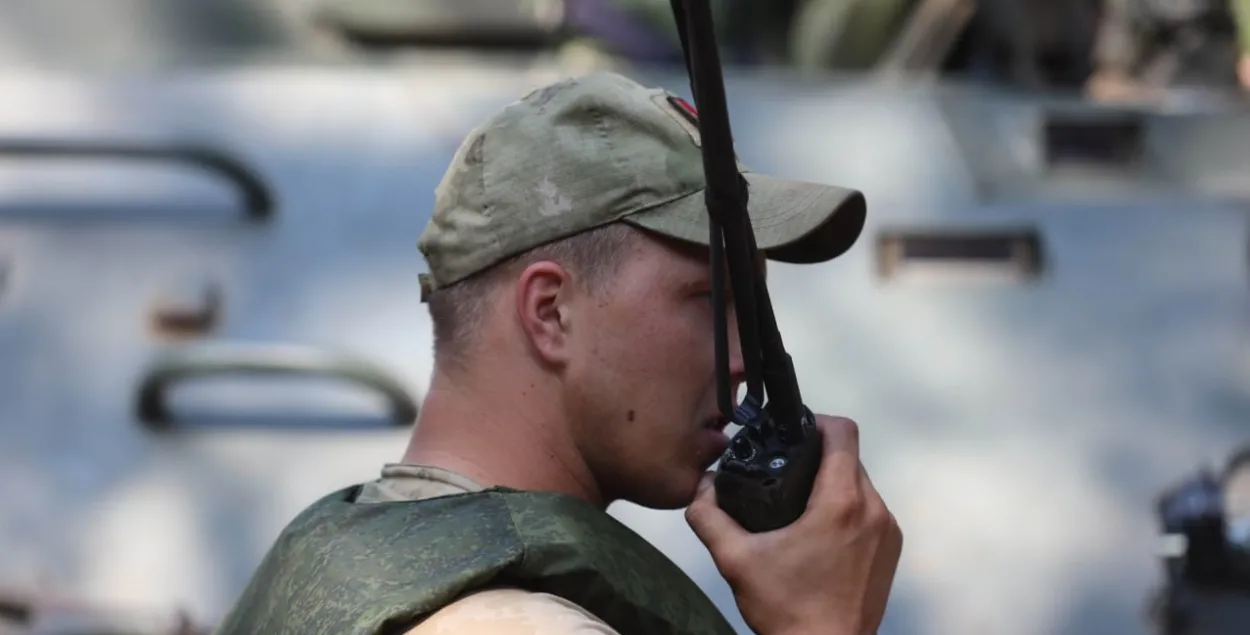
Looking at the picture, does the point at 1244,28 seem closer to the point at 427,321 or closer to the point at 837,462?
the point at 427,321

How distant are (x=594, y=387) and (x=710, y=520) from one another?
0.13 meters

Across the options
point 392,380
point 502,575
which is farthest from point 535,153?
point 392,380

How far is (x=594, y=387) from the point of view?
1.01 metres

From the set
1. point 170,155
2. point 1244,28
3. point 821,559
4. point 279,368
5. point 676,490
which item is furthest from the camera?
point 1244,28

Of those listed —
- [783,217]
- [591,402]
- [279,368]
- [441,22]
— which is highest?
[441,22]

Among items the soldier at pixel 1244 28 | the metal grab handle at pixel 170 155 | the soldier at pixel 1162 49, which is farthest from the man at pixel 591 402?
the soldier at pixel 1244 28

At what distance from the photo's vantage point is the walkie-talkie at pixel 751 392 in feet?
2.85

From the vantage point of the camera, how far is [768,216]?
3.47 ft

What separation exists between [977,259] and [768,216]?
905 mm

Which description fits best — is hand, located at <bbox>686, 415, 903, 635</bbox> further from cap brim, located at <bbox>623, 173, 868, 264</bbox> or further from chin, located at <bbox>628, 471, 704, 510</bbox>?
cap brim, located at <bbox>623, 173, 868, 264</bbox>

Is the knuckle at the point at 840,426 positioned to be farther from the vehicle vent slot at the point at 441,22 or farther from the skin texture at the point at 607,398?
the vehicle vent slot at the point at 441,22

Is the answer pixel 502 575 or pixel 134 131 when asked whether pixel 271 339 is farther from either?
pixel 502 575

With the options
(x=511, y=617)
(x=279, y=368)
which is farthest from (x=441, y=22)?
(x=511, y=617)

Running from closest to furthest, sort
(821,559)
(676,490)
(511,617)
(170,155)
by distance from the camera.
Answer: (511,617) → (821,559) → (676,490) → (170,155)
